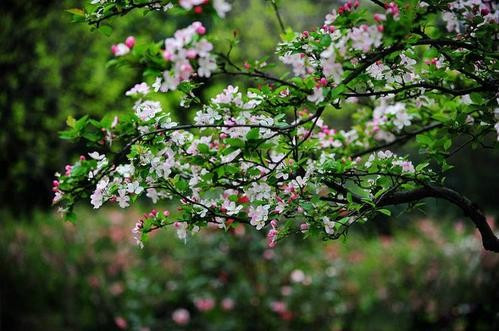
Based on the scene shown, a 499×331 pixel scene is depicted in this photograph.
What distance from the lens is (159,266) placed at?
6023 millimetres

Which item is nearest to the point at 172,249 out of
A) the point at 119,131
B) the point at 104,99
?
the point at 104,99

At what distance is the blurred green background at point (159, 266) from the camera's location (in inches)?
199

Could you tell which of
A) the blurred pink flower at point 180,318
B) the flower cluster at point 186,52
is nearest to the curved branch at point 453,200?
the flower cluster at point 186,52

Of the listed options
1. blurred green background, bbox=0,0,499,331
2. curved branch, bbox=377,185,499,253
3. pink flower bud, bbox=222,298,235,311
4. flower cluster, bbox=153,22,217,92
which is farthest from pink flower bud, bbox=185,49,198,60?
pink flower bud, bbox=222,298,235,311

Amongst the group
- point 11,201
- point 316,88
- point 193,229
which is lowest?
point 193,229

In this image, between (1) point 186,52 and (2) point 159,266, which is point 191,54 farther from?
(2) point 159,266

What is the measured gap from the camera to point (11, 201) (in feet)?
29.0

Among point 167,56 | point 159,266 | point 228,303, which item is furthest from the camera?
point 159,266

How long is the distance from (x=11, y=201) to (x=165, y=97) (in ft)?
10.3

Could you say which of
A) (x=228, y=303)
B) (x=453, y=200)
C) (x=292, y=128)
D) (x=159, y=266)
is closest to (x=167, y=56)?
(x=292, y=128)

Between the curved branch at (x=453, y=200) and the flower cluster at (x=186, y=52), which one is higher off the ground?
the flower cluster at (x=186, y=52)

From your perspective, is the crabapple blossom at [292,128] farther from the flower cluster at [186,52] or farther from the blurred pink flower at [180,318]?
the blurred pink flower at [180,318]

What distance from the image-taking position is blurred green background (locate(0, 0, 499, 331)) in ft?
16.6

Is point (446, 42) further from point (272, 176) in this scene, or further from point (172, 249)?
point (172, 249)
